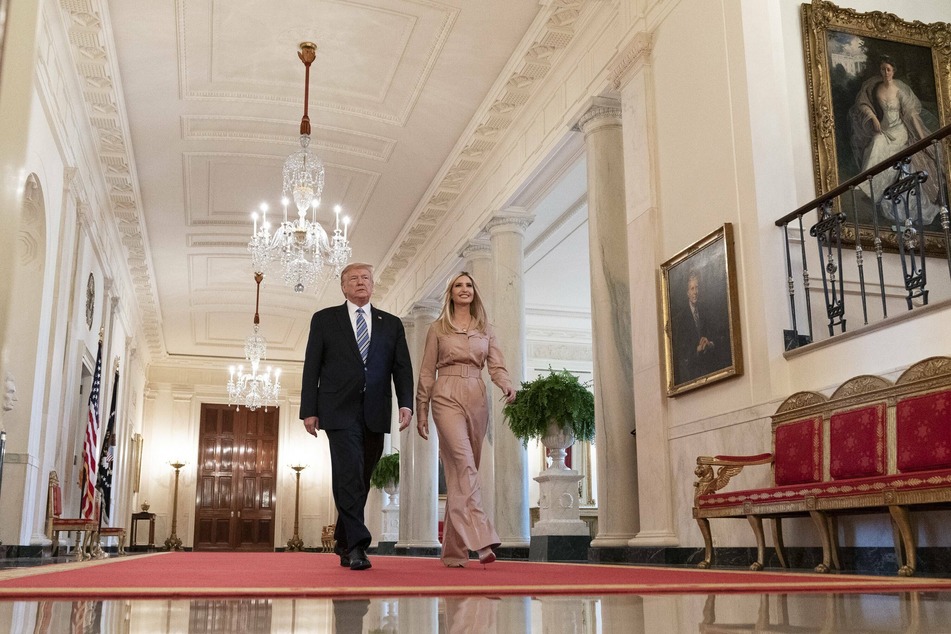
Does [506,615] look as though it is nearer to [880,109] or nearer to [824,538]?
[824,538]

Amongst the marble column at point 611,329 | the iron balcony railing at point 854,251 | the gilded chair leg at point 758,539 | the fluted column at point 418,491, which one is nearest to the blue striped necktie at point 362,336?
the gilded chair leg at point 758,539

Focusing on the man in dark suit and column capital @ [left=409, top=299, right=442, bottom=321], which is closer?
the man in dark suit

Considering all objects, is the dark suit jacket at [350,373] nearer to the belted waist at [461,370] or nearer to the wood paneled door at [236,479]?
the belted waist at [461,370]

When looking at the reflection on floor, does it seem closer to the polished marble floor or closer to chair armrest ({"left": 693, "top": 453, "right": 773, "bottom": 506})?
the polished marble floor

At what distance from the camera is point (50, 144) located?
29.6 ft

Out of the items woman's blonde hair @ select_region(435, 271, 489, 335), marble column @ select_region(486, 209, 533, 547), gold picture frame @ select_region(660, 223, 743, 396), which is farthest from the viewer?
marble column @ select_region(486, 209, 533, 547)

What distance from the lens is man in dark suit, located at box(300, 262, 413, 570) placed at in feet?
15.0

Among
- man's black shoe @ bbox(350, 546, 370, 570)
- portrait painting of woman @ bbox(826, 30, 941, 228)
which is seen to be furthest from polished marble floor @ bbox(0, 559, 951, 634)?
portrait painting of woman @ bbox(826, 30, 941, 228)

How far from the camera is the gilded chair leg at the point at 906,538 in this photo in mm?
3797

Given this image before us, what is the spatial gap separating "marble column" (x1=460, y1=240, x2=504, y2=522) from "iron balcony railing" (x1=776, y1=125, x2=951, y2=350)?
493 centimetres

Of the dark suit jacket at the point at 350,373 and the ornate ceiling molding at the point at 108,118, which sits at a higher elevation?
the ornate ceiling molding at the point at 108,118

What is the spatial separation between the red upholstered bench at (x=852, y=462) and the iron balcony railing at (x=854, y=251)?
0.70 m

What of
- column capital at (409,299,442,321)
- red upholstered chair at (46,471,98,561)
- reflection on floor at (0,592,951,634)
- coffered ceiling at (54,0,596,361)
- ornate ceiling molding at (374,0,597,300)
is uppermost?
coffered ceiling at (54,0,596,361)

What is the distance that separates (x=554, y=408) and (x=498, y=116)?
3.85 meters
